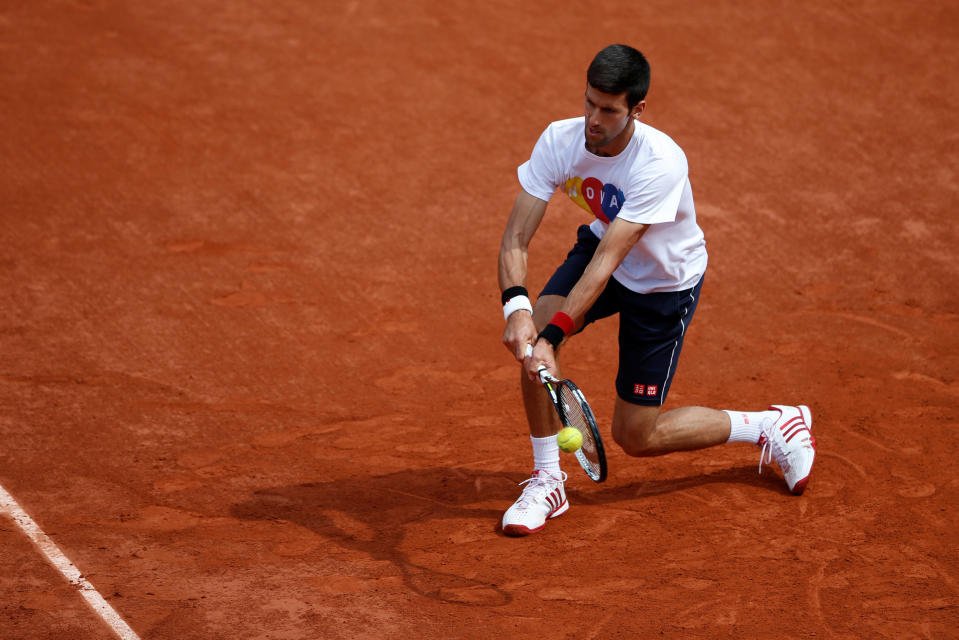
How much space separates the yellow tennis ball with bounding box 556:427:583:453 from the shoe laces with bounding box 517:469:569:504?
0.82 metres

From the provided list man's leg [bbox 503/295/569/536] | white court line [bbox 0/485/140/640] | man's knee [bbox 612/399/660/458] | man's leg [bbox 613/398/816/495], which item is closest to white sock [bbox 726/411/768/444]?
man's leg [bbox 613/398/816/495]

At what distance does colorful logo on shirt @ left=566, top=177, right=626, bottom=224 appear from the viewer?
478cm

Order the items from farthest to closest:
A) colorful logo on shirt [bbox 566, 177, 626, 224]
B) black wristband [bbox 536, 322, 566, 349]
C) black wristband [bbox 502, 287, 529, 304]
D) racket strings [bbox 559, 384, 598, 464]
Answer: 1. colorful logo on shirt [bbox 566, 177, 626, 224]
2. black wristband [bbox 502, 287, 529, 304]
3. black wristband [bbox 536, 322, 566, 349]
4. racket strings [bbox 559, 384, 598, 464]

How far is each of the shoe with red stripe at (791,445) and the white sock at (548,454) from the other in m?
1.09

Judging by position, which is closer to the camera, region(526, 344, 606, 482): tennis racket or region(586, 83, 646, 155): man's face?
region(526, 344, 606, 482): tennis racket

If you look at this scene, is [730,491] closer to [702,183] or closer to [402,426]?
[402,426]

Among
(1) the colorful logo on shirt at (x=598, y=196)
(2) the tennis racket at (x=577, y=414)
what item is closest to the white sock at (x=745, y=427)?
(2) the tennis racket at (x=577, y=414)

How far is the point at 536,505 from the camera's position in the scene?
5.02 metres

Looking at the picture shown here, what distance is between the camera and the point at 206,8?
36.0 ft

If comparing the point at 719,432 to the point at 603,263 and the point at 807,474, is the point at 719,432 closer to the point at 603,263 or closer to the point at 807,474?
the point at 807,474

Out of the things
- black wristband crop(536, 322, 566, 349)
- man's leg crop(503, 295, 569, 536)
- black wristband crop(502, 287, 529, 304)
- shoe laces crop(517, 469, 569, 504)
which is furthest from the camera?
shoe laces crop(517, 469, 569, 504)

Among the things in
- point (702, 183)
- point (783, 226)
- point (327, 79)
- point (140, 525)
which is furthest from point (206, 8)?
point (140, 525)

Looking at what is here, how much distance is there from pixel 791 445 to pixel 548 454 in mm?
1253

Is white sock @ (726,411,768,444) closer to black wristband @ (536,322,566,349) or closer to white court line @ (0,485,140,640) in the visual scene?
black wristband @ (536,322,566,349)
